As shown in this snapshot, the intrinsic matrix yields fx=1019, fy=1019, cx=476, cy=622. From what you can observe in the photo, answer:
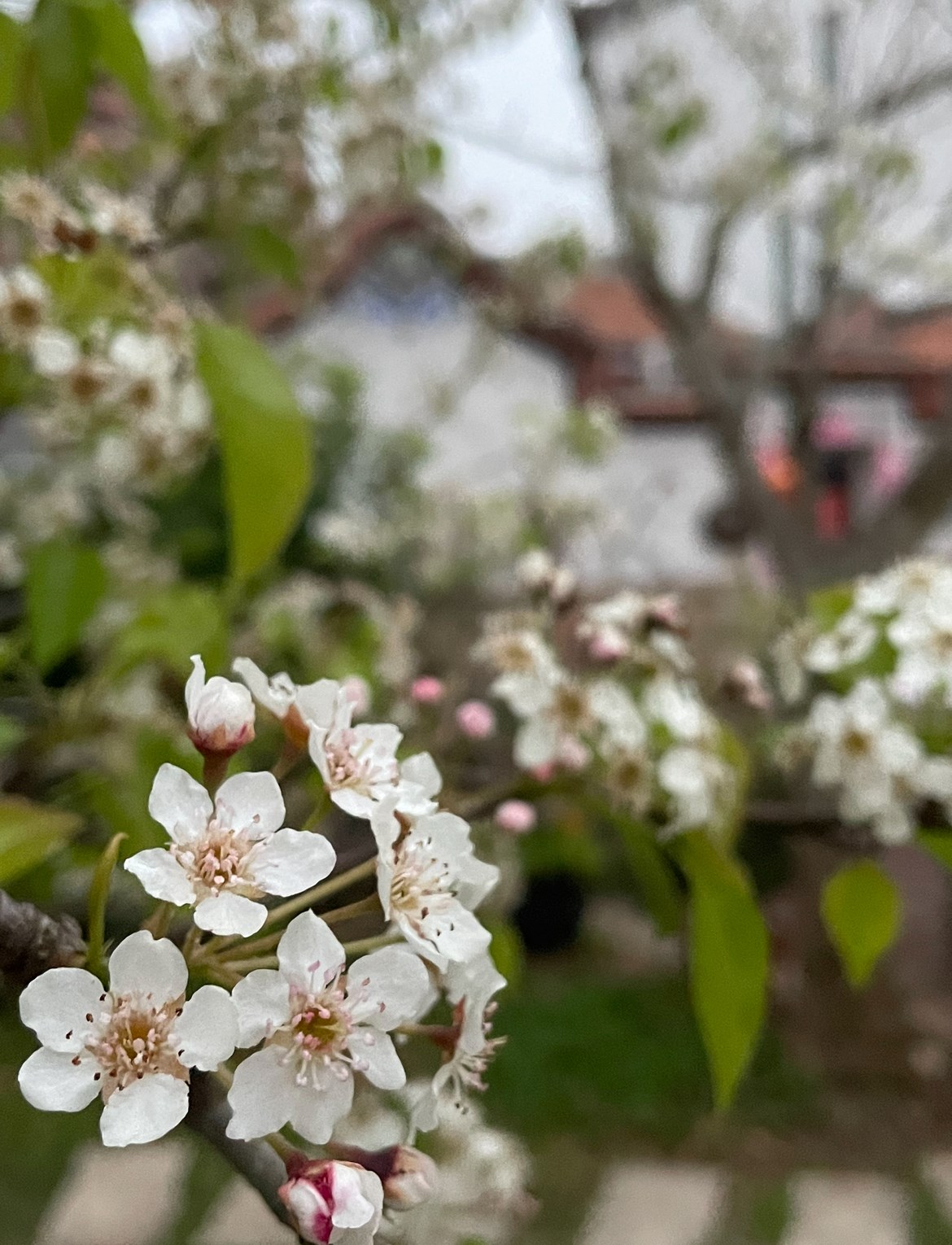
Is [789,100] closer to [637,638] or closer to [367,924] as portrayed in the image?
[637,638]

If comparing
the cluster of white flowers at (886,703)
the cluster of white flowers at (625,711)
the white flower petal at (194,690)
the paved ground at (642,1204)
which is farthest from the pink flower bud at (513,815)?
the paved ground at (642,1204)

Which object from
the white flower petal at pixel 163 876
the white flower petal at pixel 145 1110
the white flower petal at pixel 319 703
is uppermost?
the white flower petal at pixel 319 703

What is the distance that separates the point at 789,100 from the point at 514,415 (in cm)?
61

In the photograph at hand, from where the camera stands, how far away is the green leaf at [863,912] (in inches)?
19.4

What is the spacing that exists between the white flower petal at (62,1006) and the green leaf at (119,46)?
0.39m

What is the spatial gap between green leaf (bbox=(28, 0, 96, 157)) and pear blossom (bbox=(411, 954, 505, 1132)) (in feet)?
1.33

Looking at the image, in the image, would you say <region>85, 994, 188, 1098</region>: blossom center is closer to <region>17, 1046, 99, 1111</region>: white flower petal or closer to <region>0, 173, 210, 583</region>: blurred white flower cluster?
<region>17, 1046, 99, 1111</region>: white flower petal

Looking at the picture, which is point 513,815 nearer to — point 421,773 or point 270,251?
point 421,773

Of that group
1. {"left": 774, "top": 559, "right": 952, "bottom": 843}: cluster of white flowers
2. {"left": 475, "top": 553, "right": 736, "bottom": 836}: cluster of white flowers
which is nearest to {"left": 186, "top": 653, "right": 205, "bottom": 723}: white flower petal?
{"left": 475, "top": 553, "right": 736, "bottom": 836}: cluster of white flowers

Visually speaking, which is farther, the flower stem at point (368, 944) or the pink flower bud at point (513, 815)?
the pink flower bud at point (513, 815)

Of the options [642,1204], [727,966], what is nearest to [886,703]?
[727,966]

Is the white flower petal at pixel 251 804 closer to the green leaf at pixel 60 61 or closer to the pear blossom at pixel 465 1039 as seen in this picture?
the pear blossom at pixel 465 1039

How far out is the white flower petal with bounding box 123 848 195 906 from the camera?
205 mm

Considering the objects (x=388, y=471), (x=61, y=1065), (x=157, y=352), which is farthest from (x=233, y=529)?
(x=388, y=471)
